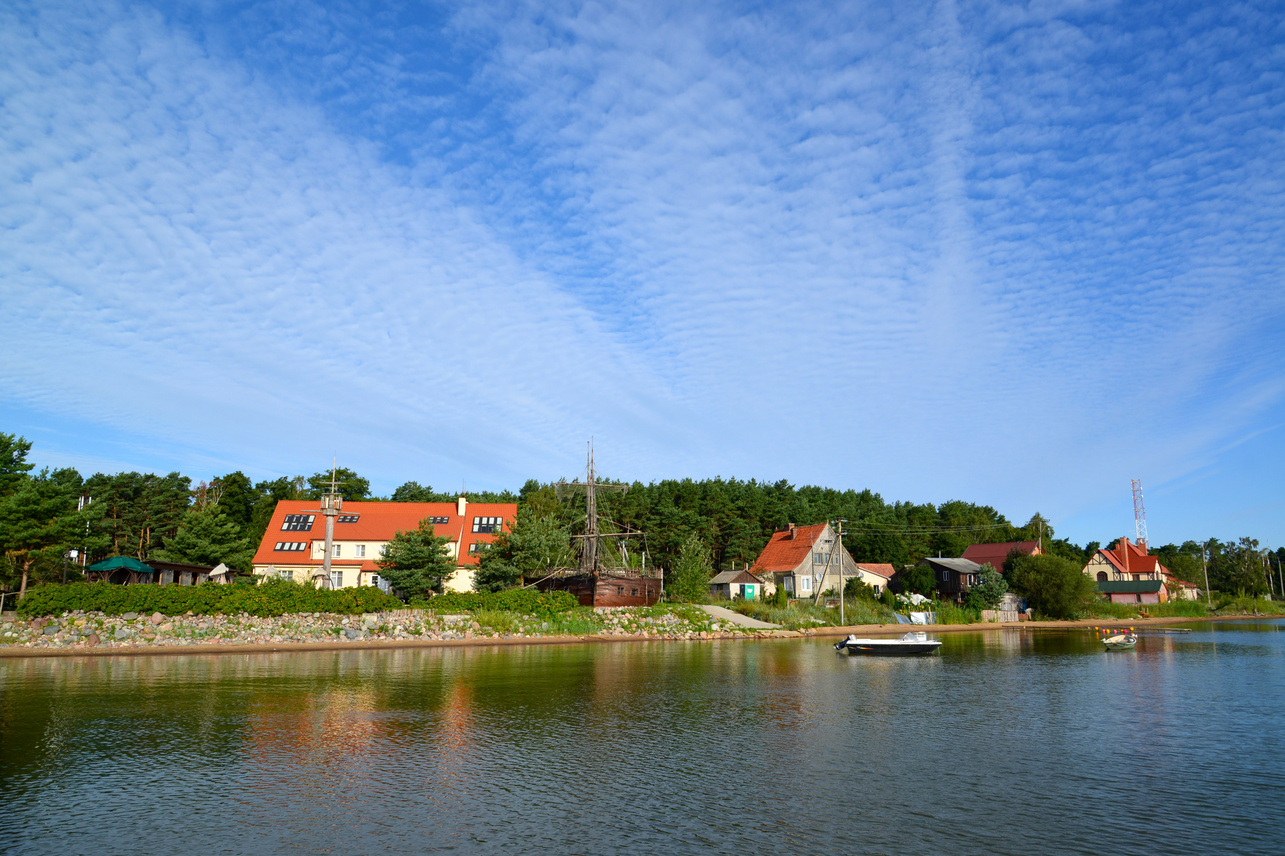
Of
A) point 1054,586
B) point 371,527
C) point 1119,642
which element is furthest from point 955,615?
point 371,527

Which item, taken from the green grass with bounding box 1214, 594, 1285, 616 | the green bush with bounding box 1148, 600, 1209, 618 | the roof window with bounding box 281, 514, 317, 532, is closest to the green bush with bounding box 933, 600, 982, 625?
the green bush with bounding box 1148, 600, 1209, 618

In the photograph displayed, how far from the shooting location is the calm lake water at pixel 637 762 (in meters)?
14.8

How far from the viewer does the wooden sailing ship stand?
70.1m

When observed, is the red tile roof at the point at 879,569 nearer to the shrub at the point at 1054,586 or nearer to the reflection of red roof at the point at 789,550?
the reflection of red roof at the point at 789,550

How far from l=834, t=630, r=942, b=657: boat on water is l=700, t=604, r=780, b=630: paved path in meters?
16.0

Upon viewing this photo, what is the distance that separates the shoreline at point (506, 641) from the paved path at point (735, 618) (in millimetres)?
1893

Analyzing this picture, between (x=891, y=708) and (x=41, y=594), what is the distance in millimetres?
53529

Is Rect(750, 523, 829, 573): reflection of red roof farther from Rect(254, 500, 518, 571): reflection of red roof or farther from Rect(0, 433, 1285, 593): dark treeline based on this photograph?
Rect(254, 500, 518, 571): reflection of red roof

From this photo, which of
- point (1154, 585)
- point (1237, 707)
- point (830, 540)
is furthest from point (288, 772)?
point (1154, 585)

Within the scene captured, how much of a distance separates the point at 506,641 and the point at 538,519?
21.1 meters

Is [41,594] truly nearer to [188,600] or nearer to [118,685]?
[188,600]

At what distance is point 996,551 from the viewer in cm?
10850

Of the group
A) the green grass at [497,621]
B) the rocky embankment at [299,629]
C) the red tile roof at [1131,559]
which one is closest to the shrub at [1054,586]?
the rocky embankment at [299,629]

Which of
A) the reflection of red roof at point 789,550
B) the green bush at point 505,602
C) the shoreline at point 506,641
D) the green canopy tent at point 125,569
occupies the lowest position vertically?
the shoreline at point 506,641
